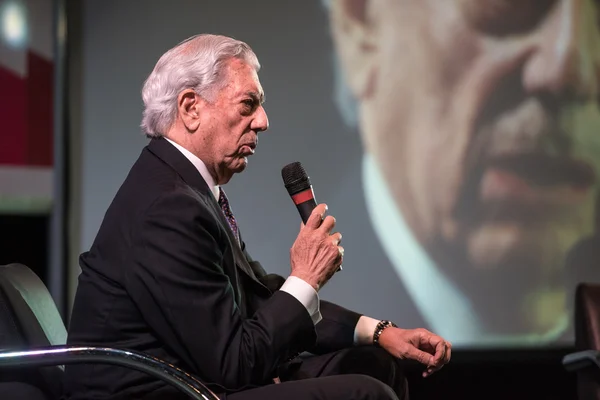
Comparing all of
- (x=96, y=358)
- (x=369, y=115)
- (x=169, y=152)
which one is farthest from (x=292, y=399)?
(x=369, y=115)

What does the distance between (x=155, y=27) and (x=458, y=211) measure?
1373mm

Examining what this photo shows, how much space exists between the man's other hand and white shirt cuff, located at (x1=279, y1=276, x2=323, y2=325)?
315 millimetres

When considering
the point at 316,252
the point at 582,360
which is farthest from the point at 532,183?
the point at 316,252

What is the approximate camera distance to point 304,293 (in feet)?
4.84

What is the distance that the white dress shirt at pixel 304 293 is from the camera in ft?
4.84

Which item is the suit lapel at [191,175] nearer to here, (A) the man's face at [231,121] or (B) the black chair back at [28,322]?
(A) the man's face at [231,121]

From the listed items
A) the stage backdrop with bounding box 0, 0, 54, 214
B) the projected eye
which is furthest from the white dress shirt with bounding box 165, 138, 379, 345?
the projected eye

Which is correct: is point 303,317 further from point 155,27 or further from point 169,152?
point 155,27

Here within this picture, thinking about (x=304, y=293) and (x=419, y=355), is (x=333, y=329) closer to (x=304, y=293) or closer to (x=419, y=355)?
(x=419, y=355)

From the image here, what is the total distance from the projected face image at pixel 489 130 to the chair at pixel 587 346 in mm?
892

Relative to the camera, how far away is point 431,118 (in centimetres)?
322

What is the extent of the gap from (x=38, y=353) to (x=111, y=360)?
0.41ft

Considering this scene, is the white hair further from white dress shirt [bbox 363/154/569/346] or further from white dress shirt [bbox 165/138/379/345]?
white dress shirt [bbox 363/154/569/346]

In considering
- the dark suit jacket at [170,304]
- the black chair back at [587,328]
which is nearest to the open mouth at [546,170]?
the black chair back at [587,328]
